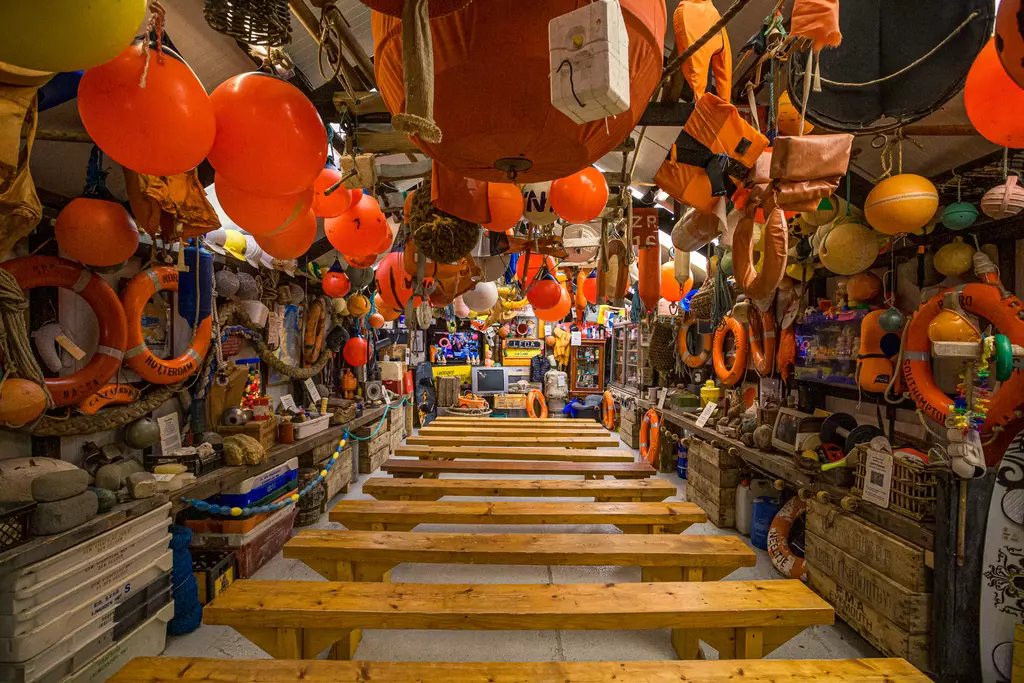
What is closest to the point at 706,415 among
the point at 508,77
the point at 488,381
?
the point at 508,77

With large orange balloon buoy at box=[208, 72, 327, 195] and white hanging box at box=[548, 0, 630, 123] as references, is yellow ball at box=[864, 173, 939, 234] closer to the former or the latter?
white hanging box at box=[548, 0, 630, 123]

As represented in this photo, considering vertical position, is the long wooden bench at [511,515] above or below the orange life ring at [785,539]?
above

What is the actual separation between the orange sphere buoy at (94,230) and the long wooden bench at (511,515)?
1.72 metres

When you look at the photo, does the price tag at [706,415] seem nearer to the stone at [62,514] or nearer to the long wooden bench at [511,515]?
the long wooden bench at [511,515]

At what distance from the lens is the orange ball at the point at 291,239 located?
2236 mm

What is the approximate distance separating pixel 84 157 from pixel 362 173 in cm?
154

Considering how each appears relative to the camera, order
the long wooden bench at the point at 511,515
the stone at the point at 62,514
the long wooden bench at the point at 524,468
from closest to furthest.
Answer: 1. the stone at the point at 62,514
2. the long wooden bench at the point at 511,515
3. the long wooden bench at the point at 524,468

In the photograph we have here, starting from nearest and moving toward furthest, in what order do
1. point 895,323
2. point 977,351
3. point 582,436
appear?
point 977,351 < point 895,323 < point 582,436

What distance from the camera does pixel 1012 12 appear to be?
79 centimetres

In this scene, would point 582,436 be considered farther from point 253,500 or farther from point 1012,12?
point 1012,12

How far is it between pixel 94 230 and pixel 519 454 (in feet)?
10.4

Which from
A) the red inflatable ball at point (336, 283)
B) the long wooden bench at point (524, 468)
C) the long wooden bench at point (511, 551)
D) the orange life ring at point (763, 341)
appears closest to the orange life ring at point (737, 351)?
the orange life ring at point (763, 341)

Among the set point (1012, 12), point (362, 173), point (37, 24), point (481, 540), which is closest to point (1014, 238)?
point (1012, 12)

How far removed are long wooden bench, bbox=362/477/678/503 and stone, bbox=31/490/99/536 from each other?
1382 millimetres
